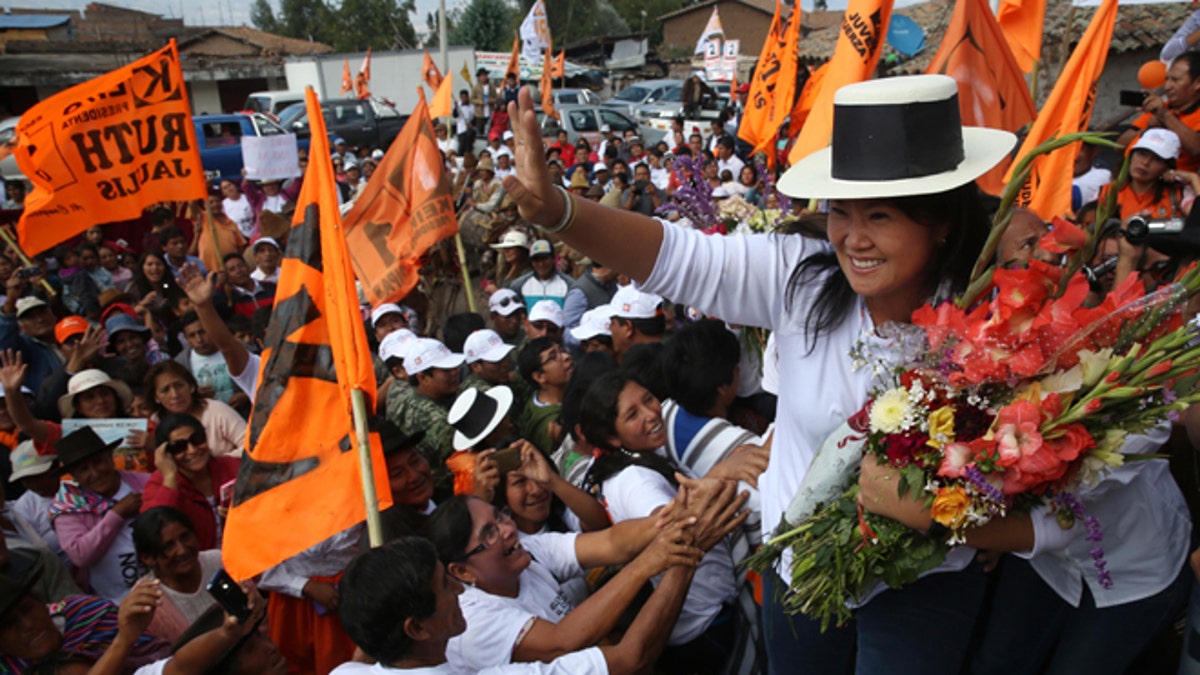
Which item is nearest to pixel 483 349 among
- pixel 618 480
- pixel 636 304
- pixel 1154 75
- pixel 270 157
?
pixel 636 304

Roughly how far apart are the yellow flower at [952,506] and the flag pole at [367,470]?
1.91 metres

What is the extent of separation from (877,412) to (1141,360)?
51cm

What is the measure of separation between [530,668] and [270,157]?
992 centimetres

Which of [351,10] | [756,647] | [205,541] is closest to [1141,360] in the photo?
[756,647]

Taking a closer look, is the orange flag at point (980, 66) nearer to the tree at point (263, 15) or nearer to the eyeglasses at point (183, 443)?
the eyeglasses at point (183, 443)

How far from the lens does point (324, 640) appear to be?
3.67 metres

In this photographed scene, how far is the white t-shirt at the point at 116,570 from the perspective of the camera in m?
4.25

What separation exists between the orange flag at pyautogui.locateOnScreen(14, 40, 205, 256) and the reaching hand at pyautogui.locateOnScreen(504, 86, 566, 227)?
208 inches

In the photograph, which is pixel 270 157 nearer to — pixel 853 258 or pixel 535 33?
pixel 853 258

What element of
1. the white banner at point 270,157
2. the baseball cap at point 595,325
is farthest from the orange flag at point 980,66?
the white banner at point 270,157

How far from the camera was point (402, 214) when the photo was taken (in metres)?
6.28

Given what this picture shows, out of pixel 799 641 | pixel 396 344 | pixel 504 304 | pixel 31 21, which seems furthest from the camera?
pixel 31 21

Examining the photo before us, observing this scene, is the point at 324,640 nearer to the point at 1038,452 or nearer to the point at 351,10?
the point at 1038,452

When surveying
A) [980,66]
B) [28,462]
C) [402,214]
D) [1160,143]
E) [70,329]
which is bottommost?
[28,462]
